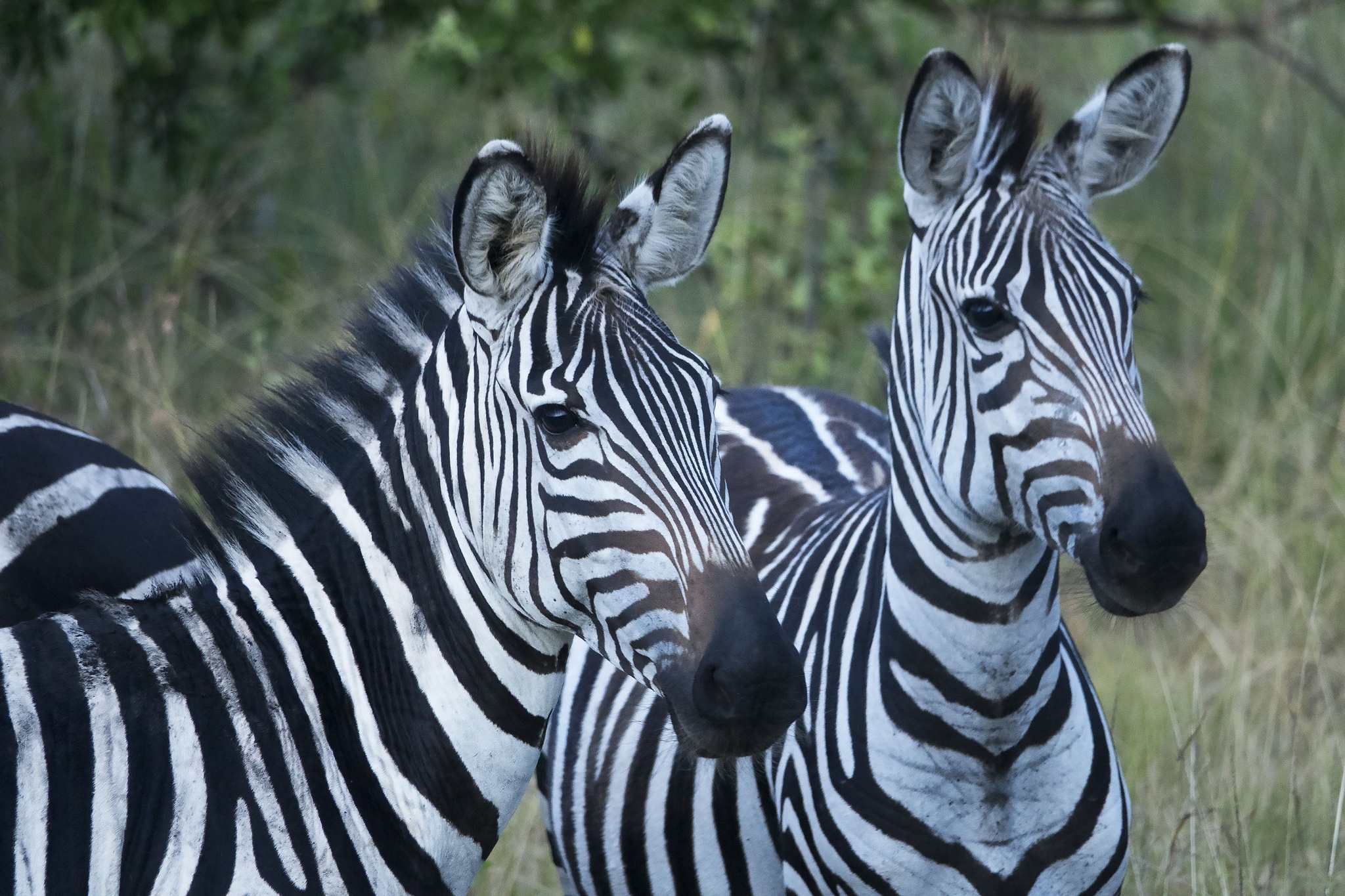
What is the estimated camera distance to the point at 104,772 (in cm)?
211

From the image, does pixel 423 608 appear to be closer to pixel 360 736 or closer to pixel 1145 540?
pixel 360 736

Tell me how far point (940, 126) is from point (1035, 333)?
0.58m

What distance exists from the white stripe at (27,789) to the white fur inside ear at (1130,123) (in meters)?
2.49

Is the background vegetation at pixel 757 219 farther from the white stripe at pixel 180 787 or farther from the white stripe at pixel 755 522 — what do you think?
the white stripe at pixel 180 787

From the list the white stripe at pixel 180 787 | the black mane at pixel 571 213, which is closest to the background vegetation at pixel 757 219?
the white stripe at pixel 180 787

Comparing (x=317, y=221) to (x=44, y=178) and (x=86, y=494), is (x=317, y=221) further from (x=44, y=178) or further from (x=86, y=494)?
(x=86, y=494)

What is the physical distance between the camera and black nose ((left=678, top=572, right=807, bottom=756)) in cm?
202

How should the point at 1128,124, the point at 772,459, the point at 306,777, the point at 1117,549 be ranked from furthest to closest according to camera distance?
the point at 772,459, the point at 1128,124, the point at 1117,549, the point at 306,777

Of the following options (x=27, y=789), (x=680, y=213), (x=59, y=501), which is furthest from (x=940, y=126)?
(x=59, y=501)

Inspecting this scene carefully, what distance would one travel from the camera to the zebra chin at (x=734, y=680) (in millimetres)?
2025

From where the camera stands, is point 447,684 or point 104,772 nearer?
point 104,772

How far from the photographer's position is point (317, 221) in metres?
7.88

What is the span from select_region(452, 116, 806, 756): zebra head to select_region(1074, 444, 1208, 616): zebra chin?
2.53 feet

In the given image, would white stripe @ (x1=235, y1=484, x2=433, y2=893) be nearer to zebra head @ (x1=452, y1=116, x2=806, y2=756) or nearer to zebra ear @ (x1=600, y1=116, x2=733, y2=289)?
zebra head @ (x1=452, y1=116, x2=806, y2=756)
